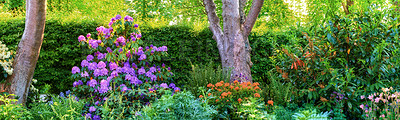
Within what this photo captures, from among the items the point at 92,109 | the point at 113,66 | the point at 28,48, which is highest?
the point at 28,48

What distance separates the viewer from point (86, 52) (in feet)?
19.5

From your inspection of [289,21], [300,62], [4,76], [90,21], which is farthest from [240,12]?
[289,21]

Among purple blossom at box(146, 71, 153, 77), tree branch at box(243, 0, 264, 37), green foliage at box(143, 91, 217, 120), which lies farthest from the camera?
tree branch at box(243, 0, 264, 37)

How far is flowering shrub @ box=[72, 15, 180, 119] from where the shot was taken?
4277mm

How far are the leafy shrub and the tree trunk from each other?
329 cm

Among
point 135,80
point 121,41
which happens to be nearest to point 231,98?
point 135,80

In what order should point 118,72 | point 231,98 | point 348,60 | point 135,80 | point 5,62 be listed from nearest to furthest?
point 231,98 < point 5,62 < point 348,60 < point 135,80 < point 118,72

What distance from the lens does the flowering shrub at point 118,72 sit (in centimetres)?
428

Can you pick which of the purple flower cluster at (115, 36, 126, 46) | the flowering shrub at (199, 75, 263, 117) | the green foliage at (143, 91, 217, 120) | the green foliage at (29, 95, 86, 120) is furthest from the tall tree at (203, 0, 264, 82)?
the green foliage at (143, 91, 217, 120)

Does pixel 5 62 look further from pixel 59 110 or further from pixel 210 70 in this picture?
pixel 210 70

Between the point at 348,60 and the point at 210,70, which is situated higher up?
the point at 348,60

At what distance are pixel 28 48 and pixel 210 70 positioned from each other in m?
2.92

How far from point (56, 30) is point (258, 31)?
433 cm

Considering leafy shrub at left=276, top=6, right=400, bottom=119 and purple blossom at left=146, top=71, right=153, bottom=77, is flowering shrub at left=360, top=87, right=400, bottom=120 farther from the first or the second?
purple blossom at left=146, top=71, right=153, bottom=77
